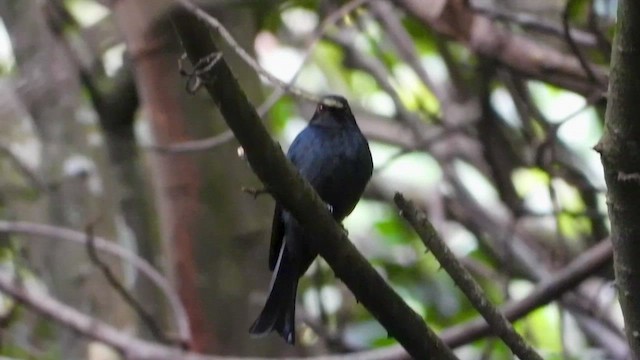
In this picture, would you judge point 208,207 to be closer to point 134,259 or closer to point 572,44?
point 134,259

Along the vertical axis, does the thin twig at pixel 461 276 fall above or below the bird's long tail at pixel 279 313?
above

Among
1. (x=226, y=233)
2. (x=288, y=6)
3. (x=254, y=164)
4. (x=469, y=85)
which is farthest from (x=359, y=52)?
(x=254, y=164)

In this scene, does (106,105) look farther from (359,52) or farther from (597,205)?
(597,205)

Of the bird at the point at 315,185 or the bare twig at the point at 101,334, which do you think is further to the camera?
the bare twig at the point at 101,334

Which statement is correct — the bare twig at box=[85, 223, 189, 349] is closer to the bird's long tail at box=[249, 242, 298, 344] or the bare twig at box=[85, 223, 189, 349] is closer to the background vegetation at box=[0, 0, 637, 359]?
the background vegetation at box=[0, 0, 637, 359]

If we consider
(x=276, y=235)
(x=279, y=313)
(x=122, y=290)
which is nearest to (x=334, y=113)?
(x=276, y=235)

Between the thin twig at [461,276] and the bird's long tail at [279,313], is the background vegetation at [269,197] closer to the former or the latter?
the bird's long tail at [279,313]

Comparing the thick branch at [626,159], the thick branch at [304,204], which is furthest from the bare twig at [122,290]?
the thick branch at [626,159]

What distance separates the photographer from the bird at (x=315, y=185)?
1728 millimetres

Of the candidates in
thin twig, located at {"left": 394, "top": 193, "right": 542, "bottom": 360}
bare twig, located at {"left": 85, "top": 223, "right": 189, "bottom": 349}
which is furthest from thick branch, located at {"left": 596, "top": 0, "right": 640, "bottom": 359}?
bare twig, located at {"left": 85, "top": 223, "right": 189, "bottom": 349}

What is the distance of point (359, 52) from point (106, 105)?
0.79 m

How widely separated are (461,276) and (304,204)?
0.26 m

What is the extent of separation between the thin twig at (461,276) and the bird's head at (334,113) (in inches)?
23.3

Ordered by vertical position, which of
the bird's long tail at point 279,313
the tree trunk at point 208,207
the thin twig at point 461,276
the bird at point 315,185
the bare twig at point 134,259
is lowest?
the bare twig at point 134,259
